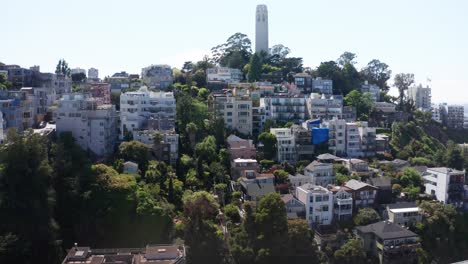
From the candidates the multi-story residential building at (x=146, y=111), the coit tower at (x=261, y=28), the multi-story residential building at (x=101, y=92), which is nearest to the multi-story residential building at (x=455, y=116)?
the coit tower at (x=261, y=28)

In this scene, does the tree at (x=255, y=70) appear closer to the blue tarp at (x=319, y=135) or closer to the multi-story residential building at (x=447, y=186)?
the blue tarp at (x=319, y=135)

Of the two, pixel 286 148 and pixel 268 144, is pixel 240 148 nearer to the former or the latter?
pixel 268 144

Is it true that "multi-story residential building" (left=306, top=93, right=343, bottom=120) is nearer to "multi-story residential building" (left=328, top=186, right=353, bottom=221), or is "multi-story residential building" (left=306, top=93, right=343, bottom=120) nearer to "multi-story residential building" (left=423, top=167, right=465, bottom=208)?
"multi-story residential building" (left=423, top=167, right=465, bottom=208)

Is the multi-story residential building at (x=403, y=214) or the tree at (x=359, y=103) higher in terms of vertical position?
the tree at (x=359, y=103)

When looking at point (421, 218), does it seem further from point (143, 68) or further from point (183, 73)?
point (143, 68)

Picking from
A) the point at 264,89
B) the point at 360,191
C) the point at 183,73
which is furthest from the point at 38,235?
the point at 183,73

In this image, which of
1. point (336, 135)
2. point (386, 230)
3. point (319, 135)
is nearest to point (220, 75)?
point (319, 135)
